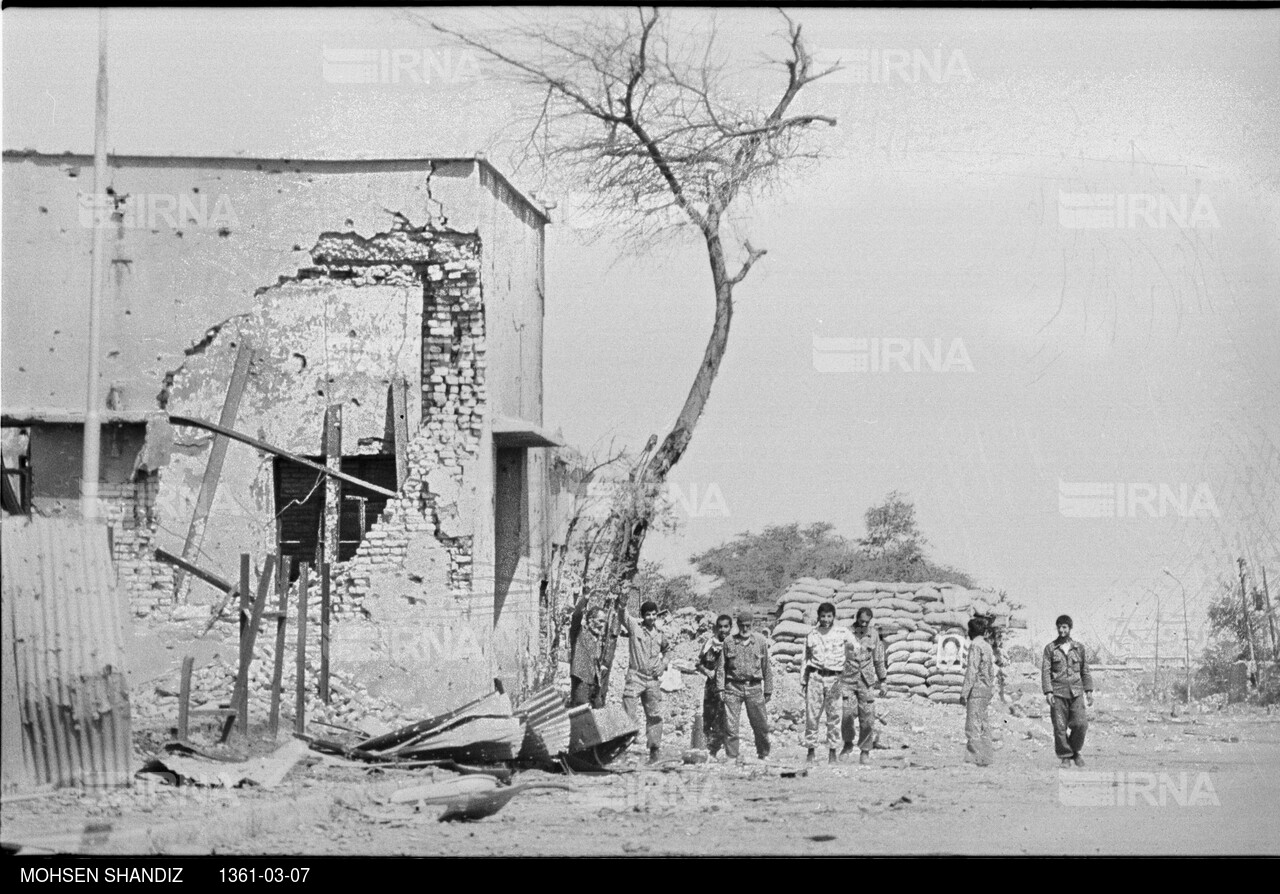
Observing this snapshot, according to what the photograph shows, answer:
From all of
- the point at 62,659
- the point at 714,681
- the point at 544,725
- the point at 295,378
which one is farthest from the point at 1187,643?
the point at 62,659

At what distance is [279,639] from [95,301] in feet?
7.69

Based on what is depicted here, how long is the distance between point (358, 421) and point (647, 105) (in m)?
2.69

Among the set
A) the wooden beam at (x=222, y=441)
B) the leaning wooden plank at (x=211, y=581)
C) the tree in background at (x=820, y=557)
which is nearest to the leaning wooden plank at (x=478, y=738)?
the leaning wooden plank at (x=211, y=581)

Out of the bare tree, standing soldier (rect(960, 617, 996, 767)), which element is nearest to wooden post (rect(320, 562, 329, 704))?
the bare tree

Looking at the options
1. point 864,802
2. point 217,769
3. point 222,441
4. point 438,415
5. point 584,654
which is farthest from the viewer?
point 584,654

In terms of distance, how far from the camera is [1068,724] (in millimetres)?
8766

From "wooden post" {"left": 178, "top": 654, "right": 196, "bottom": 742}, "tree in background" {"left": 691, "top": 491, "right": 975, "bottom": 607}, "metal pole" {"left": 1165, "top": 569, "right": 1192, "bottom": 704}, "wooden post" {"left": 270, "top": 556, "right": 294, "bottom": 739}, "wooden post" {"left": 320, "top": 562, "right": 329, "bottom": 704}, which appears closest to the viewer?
"wooden post" {"left": 178, "top": 654, "right": 196, "bottom": 742}

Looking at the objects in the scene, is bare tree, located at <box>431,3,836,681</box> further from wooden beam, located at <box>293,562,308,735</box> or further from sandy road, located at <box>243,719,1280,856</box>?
wooden beam, located at <box>293,562,308,735</box>

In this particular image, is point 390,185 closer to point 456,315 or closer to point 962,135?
point 456,315

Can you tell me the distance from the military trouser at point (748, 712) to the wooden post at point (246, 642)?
2.88 metres

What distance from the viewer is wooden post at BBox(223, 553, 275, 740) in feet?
27.4

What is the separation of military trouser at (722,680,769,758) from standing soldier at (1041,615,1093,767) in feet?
5.81

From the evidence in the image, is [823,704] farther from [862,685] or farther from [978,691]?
[978,691]

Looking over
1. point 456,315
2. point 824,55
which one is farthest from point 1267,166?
point 456,315
